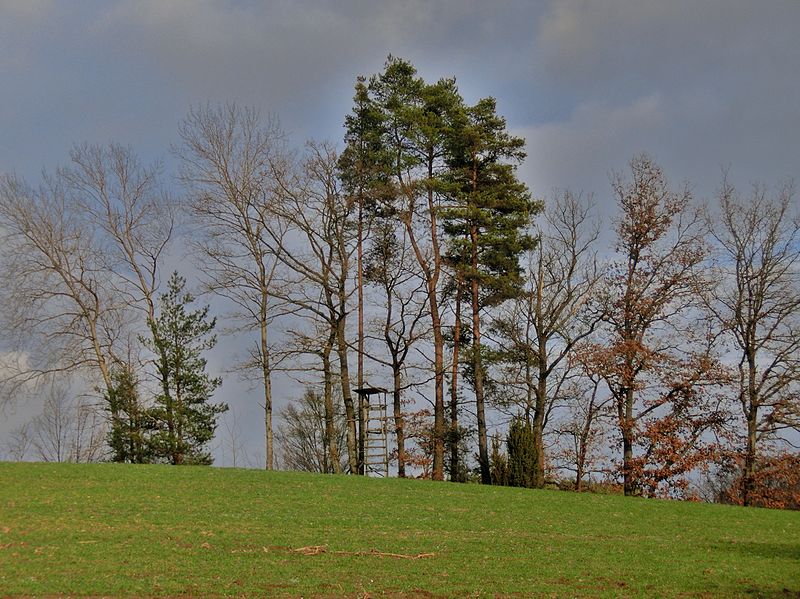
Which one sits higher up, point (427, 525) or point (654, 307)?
point (654, 307)

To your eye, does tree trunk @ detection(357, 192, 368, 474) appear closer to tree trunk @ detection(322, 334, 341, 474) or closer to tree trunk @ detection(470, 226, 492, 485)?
tree trunk @ detection(322, 334, 341, 474)

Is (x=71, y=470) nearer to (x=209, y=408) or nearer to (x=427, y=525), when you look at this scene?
(x=209, y=408)

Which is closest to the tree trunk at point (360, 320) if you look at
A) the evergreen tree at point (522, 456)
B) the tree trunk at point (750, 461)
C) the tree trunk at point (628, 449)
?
the evergreen tree at point (522, 456)

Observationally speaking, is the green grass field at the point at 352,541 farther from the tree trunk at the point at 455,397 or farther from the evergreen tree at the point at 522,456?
the tree trunk at the point at 455,397

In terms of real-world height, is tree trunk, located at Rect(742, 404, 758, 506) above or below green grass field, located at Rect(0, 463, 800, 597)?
above

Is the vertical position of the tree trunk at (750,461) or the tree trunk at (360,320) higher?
the tree trunk at (360,320)

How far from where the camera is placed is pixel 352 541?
17328mm

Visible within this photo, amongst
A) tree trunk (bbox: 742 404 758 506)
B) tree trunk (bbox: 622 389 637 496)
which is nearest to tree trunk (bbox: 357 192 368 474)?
tree trunk (bbox: 622 389 637 496)

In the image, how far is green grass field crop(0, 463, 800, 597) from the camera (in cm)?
1400

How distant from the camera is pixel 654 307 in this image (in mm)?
A: 34906

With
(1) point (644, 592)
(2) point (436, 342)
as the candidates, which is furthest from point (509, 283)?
(1) point (644, 592)

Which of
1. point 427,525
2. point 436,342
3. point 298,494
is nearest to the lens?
point 427,525

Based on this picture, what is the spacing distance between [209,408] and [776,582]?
27.2 meters

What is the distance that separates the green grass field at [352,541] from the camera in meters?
14.0
